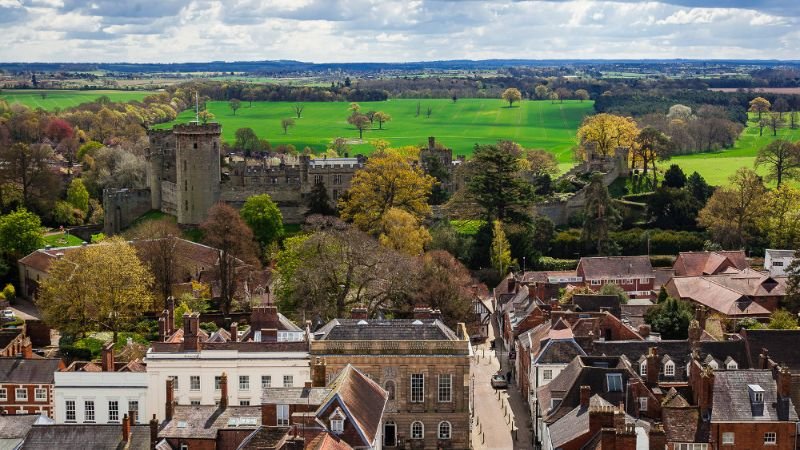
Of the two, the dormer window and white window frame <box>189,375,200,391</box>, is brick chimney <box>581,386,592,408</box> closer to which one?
the dormer window

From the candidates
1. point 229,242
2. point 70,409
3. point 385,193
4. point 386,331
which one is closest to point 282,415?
point 386,331

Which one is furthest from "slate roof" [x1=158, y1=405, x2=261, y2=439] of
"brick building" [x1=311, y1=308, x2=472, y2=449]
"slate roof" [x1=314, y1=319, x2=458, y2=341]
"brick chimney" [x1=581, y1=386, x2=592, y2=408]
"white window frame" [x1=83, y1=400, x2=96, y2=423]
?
"brick chimney" [x1=581, y1=386, x2=592, y2=408]

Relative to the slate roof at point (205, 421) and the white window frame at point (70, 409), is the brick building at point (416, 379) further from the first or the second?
the white window frame at point (70, 409)

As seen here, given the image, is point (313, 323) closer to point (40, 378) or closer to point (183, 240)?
point (40, 378)

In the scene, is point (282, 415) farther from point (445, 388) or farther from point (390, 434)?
point (445, 388)

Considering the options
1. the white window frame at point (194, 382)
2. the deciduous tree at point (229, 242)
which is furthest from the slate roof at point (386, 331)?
the deciduous tree at point (229, 242)
